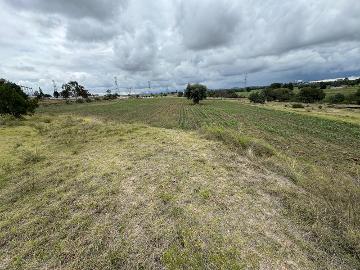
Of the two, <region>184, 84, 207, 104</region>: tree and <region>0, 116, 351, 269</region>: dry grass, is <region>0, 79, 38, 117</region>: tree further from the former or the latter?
<region>184, 84, 207, 104</region>: tree

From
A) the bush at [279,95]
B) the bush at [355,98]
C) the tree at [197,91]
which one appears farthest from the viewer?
the bush at [279,95]

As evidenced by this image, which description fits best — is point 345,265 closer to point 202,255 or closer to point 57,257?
point 202,255

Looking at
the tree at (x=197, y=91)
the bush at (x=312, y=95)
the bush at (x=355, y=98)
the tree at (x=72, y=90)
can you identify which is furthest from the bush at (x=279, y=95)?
the tree at (x=72, y=90)

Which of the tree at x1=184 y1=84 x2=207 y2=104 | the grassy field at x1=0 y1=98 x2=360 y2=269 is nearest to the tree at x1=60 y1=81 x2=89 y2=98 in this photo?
the tree at x1=184 y1=84 x2=207 y2=104

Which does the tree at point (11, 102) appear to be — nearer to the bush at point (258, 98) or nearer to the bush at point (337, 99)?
the bush at point (258, 98)

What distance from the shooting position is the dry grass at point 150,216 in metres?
5.61

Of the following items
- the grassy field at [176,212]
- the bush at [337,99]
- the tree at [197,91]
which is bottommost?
the bush at [337,99]

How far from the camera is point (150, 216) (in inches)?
288

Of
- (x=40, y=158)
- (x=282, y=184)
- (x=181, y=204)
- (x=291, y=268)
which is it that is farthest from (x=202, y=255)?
(x=40, y=158)

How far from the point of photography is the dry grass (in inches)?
221

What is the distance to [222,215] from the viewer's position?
7.28m

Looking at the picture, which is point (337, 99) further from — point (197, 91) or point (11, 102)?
point (11, 102)

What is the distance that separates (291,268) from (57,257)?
16.9ft

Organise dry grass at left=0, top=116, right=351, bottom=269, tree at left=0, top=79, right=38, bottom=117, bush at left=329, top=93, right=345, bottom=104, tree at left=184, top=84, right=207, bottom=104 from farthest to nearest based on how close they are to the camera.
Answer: tree at left=184, top=84, right=207, bottom=104
bush at left=329, top=93, right=345, bottom=104
tree at left=0, top=79, right=38, bottom=117
dry grass at left=0, top=116, right=351, bottom=269
